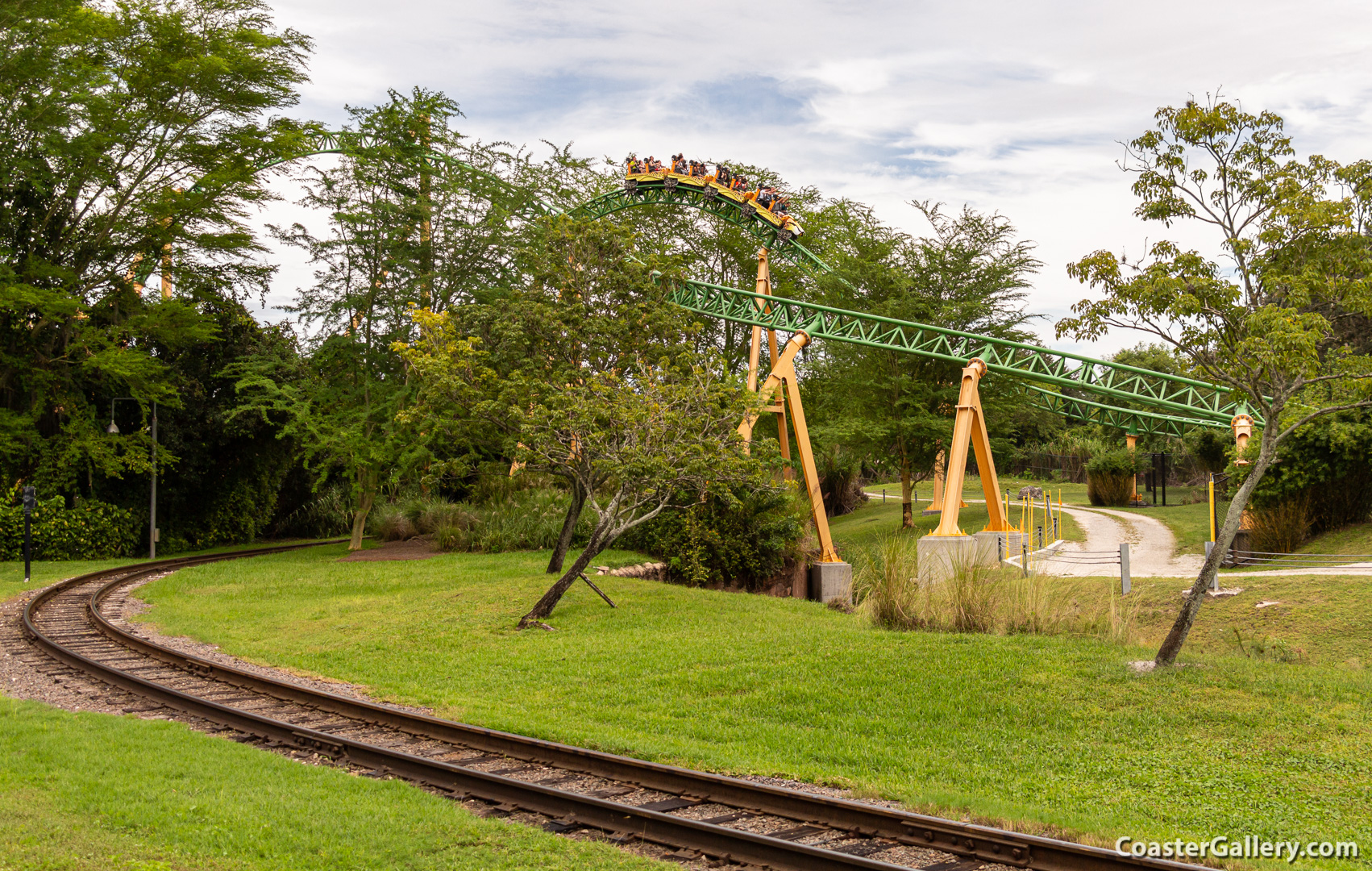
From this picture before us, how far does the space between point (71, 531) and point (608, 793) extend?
90.6ft

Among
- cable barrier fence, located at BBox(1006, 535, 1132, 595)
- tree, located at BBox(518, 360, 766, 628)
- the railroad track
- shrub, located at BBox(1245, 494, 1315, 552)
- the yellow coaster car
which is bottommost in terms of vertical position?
the railroad track

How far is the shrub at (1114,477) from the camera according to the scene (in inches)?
1642

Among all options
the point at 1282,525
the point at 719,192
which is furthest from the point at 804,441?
the point at 1282,525

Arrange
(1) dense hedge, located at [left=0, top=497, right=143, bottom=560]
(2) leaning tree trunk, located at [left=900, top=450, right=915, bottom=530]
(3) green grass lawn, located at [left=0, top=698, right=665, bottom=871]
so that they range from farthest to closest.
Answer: (2) leaning tree trunk, located at [left=900, top=450, right=915, bottom=530] → (1) dense hedge, located at [left=0, top=497, right=143, bottom=560] → (3) green grass lawn, located at [left=0, top=698, right=665, bottom=871]

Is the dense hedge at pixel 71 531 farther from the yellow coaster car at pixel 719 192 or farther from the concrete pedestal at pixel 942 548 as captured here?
the concrete pedestal at pixel 942 548

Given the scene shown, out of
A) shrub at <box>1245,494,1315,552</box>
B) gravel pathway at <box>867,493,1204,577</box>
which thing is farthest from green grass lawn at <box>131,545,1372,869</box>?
shrub at <box>1245,494,1315,552</box>

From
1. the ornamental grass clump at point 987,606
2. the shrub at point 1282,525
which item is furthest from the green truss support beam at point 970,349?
the ornamental grass clump at point 987,606

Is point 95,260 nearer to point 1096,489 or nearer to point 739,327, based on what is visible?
point 739,327

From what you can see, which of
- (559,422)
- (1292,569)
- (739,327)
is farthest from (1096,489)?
(559,422)

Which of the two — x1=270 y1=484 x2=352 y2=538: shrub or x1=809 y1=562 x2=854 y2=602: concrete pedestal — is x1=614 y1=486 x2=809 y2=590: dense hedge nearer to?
x1=809 y1=562 x2=854 y2=602: concrete pedestal

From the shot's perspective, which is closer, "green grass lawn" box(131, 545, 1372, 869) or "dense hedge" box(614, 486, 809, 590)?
"green grass lawn" box(131, 545, 1372, 869)

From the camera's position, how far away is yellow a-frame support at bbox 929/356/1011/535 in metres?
22.8

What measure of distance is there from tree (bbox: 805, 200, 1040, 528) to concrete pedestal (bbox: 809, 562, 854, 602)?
8328mm

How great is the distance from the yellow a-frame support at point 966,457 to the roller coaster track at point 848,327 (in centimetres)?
134
